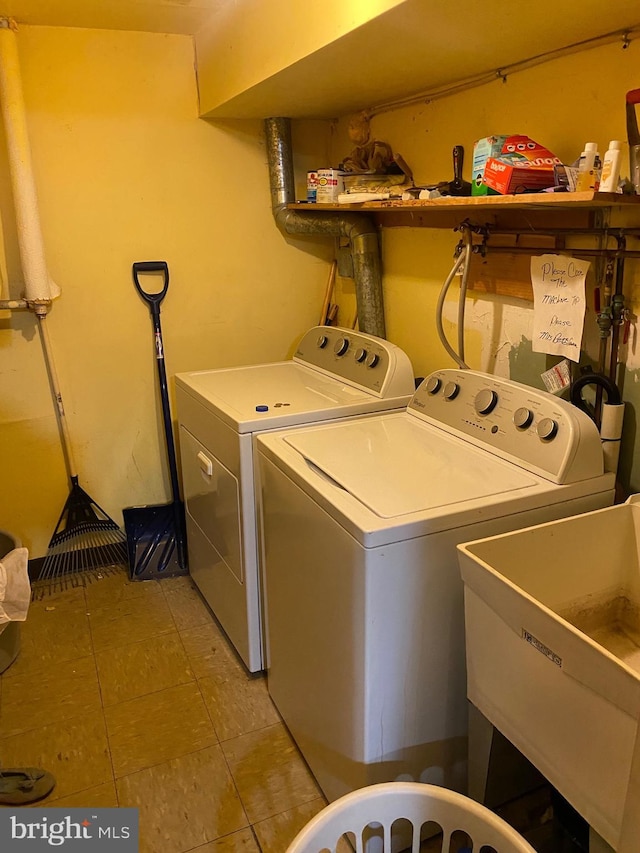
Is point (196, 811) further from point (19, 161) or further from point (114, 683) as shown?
point (19, 161)

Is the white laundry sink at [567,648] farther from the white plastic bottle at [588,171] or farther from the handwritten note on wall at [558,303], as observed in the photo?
the white plastic bottle at [588,171]

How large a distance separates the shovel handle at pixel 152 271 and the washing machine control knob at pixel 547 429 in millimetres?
1586

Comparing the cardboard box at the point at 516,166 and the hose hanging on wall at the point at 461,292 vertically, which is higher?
the cardboard box at the point at 516,166

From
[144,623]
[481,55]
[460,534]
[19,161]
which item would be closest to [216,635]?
[144,623]

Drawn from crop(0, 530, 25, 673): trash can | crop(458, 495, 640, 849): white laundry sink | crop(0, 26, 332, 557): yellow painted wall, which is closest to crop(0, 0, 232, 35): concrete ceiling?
crop(0, 26, 332, 557): yellow painted wall

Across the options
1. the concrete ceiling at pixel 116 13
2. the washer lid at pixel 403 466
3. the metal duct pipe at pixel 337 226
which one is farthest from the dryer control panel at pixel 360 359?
the concrete ceiling at pixel 116 13

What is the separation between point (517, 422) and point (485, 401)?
123mm

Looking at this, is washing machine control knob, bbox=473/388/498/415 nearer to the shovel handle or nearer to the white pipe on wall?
the shovel handle

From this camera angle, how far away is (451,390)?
5.73 feet

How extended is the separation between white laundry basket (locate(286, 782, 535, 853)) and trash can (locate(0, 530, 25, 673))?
1.33m

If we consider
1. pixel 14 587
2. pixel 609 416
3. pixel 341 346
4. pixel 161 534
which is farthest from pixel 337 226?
pixel 14 587

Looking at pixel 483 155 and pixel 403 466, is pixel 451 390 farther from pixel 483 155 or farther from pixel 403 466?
pixel 483 155

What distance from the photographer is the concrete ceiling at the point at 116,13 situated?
1.91 meters

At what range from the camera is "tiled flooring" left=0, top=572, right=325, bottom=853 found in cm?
160
